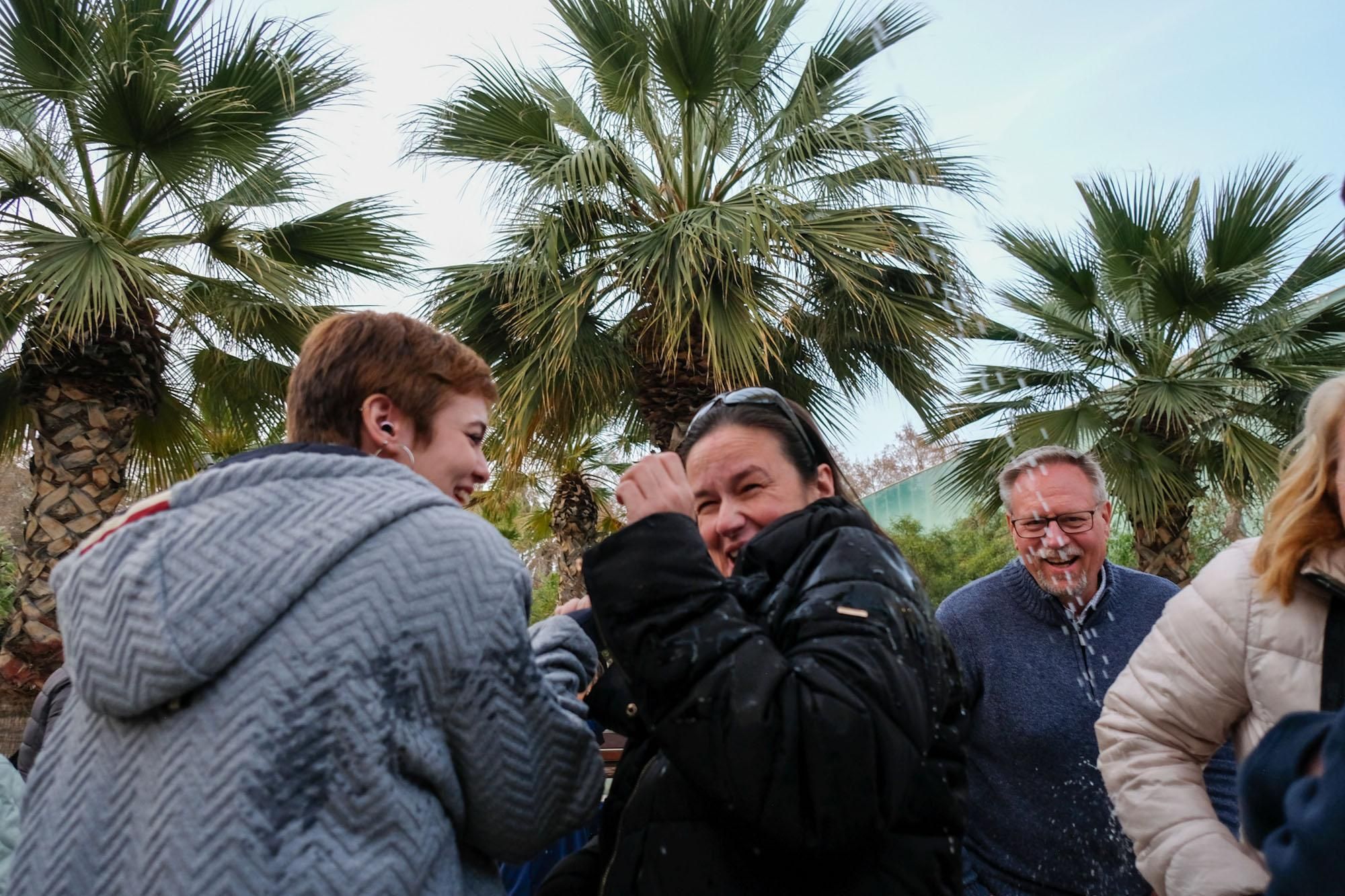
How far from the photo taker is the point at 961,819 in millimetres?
1379

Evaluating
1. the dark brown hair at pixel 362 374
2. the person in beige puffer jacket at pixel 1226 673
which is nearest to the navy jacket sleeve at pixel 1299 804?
the person in beige puffer jacket at pixel 1226 673

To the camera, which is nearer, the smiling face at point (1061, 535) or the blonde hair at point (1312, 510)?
the blonde hair at point (1312, 510)

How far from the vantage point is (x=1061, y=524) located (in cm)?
322

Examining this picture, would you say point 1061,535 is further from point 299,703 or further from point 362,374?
point 299,703

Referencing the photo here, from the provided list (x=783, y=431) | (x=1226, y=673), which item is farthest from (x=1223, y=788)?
(x=783, y=431)

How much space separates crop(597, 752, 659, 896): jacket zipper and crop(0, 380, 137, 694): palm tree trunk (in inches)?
271

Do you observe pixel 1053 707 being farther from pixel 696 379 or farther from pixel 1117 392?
pixel 1117 392

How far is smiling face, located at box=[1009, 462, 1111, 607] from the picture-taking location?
121 inches

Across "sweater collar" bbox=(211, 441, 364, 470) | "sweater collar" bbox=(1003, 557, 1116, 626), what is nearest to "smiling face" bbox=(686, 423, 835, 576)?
"sweater collar" bbox=(211, 441, 364, 470)

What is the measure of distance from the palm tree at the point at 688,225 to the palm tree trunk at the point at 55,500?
2878mm

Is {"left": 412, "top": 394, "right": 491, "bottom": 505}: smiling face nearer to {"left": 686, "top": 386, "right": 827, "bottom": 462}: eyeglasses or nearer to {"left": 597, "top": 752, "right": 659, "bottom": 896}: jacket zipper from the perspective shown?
{"left": 686, "top": 386, "right": 827, "bottom": 462}: eyeglasses

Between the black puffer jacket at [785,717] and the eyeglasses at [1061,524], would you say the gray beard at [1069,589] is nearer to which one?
the eyeglasses at [1061,524]

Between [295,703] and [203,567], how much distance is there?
20 centimetres

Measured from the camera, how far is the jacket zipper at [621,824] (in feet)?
4.66
